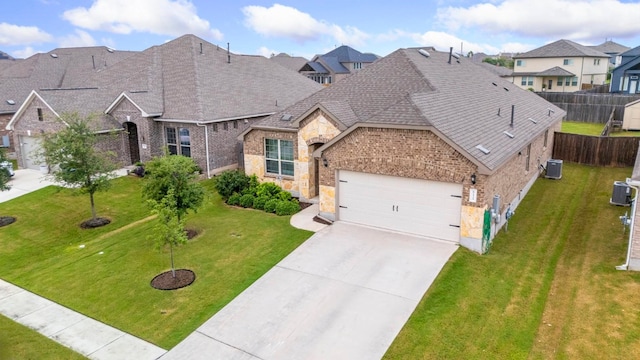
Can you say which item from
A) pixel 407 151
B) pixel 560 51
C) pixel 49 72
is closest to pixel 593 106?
pixel 560 51

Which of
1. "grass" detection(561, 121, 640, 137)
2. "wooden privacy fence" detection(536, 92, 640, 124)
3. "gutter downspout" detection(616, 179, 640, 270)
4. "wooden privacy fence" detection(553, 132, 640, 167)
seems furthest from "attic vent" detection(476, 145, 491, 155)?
"wooden privacy fence" detection(536, 92, 640, 124)

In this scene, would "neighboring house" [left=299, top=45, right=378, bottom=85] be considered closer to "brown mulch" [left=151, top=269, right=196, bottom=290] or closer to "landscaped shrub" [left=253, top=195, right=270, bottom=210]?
"landscaped shrub" [left=253, top=195, right=270, bottom=210]

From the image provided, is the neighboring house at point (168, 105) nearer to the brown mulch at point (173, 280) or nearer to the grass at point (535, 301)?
the brown mulch at point (173, 280)

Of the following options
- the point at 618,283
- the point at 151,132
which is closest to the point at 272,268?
the point at 618,283

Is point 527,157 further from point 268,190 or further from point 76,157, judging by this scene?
point 76,157

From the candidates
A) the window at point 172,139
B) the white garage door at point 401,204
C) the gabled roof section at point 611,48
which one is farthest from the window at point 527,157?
the gabled roof section at point 611,48

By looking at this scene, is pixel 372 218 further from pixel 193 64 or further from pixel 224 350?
pixel 193 64
